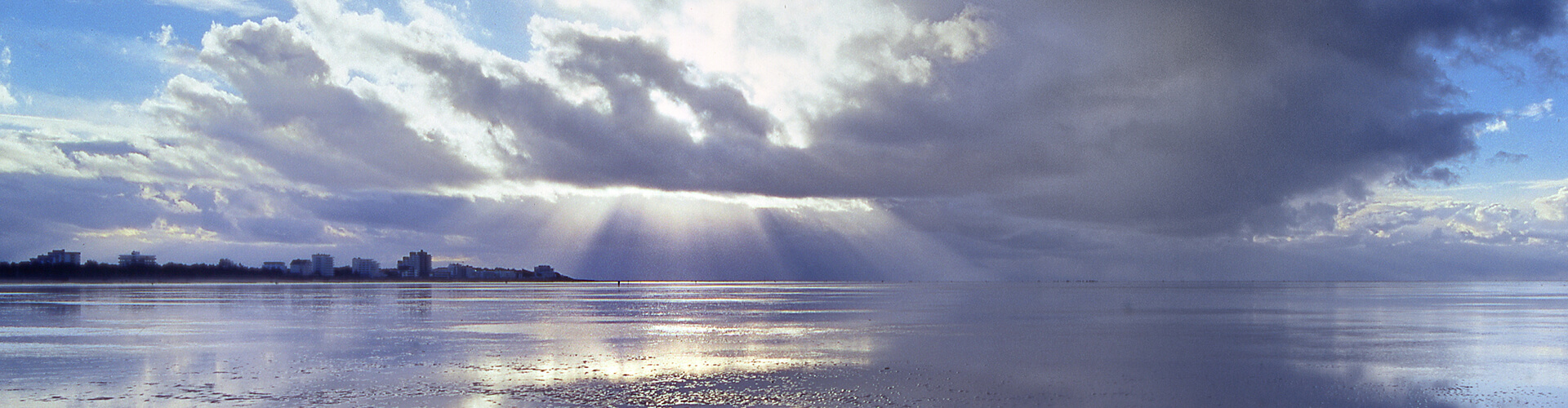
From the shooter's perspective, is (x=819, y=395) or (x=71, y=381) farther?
(x=71, y=381)

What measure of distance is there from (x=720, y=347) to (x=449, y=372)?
A: 438 inches

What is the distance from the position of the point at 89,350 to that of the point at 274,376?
42.9 feet

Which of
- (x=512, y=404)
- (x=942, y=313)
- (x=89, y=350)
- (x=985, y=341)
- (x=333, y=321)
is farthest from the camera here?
(x=942, y=313)

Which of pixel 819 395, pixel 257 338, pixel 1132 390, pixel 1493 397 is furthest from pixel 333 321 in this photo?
pixel 1493 397

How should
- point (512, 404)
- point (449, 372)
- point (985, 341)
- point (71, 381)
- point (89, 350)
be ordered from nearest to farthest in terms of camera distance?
point (512, 404), point (71, 381), point (449, 372), point (89, 350), point (985, 341)

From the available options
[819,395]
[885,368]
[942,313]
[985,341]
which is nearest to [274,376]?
[819,395]

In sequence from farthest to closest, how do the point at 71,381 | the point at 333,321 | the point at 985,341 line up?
the point at 333,321, the point at 985,341, the point at 71,381

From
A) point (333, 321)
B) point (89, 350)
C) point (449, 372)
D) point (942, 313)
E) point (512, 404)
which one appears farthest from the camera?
point (942, 313)

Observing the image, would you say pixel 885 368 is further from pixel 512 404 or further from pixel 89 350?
pixel 89 350

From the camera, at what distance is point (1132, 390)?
912 inches

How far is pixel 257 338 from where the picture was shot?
38781 mm

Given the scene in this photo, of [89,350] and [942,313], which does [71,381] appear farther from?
[942,313]

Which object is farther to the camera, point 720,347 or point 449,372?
point 720,347

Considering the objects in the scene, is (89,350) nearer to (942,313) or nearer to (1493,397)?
(1493,397)
